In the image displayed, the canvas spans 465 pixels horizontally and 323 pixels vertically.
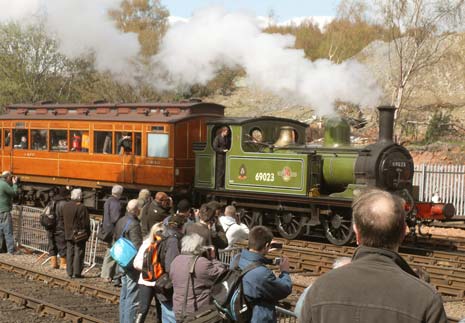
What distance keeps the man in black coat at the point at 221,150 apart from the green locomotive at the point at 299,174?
0.24ft

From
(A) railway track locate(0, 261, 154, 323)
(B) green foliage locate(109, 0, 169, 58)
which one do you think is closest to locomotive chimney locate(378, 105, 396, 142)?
(A) railway track locate(0, 261, 154, 323)

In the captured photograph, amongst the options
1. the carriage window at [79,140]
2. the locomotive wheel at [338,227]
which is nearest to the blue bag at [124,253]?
the locomotive wheel at [338,227]

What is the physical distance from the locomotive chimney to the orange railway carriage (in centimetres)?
492

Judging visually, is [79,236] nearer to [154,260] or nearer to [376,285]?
[154,260]

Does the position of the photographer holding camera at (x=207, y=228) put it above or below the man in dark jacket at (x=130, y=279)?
above

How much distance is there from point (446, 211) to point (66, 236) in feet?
26.1

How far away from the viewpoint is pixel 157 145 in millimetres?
17641

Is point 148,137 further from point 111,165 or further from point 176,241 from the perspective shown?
point 176,241

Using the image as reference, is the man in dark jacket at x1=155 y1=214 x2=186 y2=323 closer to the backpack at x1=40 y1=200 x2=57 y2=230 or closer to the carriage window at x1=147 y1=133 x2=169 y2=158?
the backpack at x1=40 y1=200 x2=57 y2=230

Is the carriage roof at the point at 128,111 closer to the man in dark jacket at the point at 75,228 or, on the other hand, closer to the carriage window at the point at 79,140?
the carriage window at the point at 79,140

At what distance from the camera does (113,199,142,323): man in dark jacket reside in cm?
783

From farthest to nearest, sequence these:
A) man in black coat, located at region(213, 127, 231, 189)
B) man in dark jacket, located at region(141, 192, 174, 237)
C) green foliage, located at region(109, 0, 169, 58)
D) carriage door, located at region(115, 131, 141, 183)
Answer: green foliage, located at region(109, 0, 169, 58) → carriage door, located at region(115, 131, 141, 183) → man in black coat, located at region(213, 127, 231, 189) → man in dark jacket, located at region(141, 192, 174, 237)

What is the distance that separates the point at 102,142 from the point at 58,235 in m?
7.02

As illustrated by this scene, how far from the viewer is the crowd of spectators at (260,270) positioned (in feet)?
8.91
